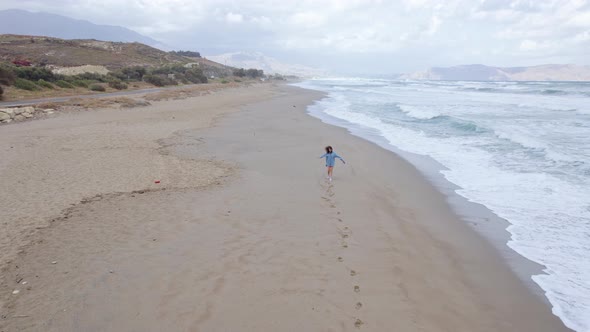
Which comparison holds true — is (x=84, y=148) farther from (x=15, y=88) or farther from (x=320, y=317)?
(x=15, y=88)

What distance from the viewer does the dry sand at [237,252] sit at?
4.10m

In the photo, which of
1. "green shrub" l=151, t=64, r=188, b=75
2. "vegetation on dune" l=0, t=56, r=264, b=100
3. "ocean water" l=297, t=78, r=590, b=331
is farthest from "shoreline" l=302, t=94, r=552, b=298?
"green shrub" l=151, t=64, r=188, b=75

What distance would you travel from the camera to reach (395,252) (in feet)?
18.7

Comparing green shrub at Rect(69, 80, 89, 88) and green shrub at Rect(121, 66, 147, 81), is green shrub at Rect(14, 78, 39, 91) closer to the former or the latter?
green shrub at Rect(69, 80, 89, 88)

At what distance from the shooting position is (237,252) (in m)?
5.49

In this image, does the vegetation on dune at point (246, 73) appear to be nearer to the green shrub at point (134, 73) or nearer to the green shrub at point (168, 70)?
the green shrub at point (168, 70)

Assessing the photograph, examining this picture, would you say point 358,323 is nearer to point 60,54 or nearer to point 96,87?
point 96,87

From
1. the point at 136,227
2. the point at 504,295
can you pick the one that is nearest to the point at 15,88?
the point at 136,227

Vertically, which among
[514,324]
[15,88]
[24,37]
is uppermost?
[24,37]

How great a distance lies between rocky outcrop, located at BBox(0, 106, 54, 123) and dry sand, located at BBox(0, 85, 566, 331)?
7.85 meters

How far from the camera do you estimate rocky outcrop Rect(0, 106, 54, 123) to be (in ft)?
54.6

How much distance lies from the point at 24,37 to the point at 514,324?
78.9 m

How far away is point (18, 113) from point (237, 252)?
17657mm

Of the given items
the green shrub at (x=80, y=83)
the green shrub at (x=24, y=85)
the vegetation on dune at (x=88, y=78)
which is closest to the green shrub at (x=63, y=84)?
the vegetation on dune at (x=88, y=78)
